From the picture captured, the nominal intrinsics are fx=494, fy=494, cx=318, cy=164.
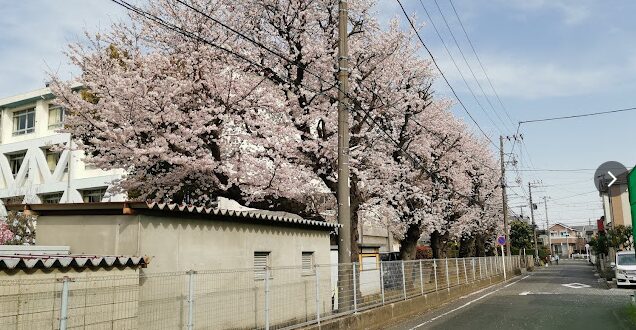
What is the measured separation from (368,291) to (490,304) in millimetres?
6330

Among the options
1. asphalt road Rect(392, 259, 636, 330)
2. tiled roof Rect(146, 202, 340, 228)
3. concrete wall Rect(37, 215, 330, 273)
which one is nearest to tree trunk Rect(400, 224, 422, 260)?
asphalt road Rect(392, 259, 636, 330)

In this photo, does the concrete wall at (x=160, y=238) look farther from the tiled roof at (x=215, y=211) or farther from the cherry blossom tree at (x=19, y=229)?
the cherry blossom tree at (x=19, y=229)

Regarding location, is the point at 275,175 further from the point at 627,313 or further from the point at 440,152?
the point at 440,152

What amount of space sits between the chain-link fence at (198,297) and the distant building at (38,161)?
25808mm

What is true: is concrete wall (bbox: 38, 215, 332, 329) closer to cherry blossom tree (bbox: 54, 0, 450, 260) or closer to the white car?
cherry blossom tree (bbox: 54, 0, 450, 260)

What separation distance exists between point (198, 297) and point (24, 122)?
1582 inches

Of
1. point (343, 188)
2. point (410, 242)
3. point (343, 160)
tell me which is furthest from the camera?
point (410, 242)

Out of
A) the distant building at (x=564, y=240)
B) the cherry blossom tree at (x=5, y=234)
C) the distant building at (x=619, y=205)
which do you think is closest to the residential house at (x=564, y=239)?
the distant building at (x=564, y=240)

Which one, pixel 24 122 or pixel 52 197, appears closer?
pixel 52 197

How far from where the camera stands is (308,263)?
13.5 metres

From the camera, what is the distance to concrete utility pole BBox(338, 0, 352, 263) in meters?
12.4

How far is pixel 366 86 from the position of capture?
60.8ft

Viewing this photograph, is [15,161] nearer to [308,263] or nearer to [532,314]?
[308,263]

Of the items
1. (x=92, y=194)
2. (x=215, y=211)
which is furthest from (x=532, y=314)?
(x=92, y=194)
